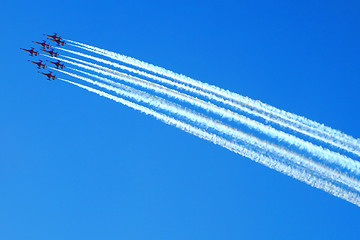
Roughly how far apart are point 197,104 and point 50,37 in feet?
75.5

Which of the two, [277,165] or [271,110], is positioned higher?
[271,110]

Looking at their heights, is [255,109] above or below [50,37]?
below

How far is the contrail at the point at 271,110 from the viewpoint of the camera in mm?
31250

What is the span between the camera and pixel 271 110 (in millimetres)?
A: 34188

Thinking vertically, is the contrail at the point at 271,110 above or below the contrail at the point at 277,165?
above

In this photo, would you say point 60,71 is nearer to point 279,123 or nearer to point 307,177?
point 279,123

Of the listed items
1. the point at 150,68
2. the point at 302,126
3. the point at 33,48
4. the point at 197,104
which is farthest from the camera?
the point at 33,48

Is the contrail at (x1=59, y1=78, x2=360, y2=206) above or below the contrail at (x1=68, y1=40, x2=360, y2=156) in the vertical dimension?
below

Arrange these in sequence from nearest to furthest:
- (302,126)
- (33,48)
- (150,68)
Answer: (302,126), (150,68), (33,48)

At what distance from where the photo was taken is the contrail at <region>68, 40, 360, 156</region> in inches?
1230

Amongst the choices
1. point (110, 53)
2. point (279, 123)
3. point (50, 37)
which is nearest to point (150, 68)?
point (110, 53)

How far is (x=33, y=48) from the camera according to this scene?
170ft

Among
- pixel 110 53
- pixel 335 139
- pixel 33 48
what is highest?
pixel 33 48

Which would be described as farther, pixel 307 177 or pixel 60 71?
pixel 60 71
